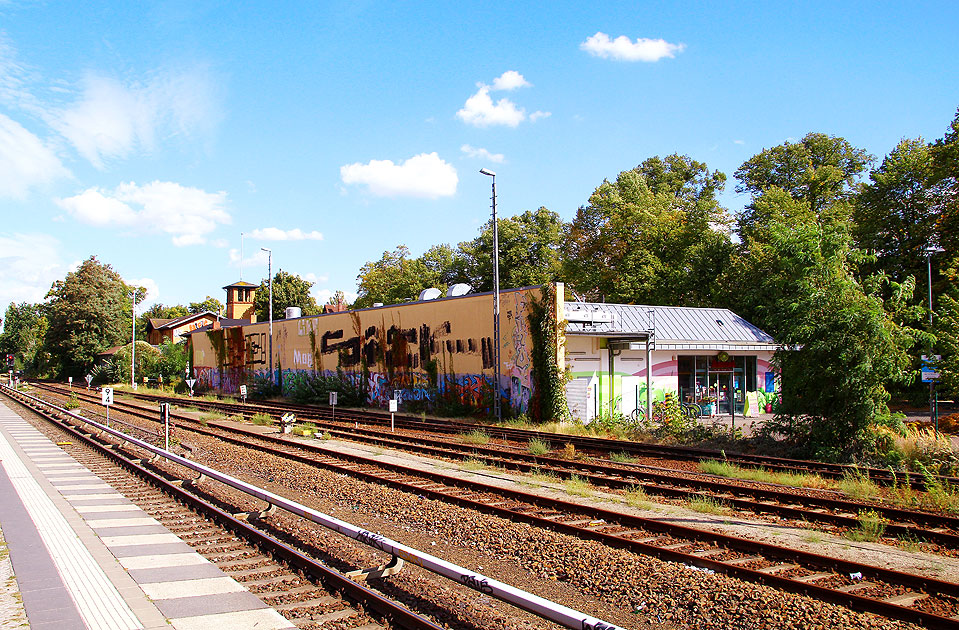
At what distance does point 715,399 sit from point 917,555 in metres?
22.0

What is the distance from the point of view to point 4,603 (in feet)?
21.4

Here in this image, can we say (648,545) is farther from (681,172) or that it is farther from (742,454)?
(681,172)

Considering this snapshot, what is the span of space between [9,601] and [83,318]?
85665 millimetres

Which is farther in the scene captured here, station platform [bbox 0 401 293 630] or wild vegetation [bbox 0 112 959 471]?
wild vegetation [bbox 0 112 959 471]

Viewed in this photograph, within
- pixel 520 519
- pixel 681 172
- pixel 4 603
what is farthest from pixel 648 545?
pixel 681 172

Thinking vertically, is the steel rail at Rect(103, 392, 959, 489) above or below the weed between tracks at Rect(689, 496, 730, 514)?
below

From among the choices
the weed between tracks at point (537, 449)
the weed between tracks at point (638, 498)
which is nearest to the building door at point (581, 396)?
the weed between tracks at point (537, 449)

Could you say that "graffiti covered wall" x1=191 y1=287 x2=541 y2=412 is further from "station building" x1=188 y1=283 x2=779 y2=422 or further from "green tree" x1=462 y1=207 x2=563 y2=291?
"green tree" x1=462 y1=207 x2=563 y2=291

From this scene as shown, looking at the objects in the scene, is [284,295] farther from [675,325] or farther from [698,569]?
[698,569]

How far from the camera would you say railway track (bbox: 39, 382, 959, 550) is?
9883mm

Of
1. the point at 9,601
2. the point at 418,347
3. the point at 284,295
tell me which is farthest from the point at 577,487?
the point at 284,295

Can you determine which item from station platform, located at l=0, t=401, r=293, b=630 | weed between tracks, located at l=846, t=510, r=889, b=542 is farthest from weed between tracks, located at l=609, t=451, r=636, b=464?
station platform, located at l=0, t=401, r=293, b=630

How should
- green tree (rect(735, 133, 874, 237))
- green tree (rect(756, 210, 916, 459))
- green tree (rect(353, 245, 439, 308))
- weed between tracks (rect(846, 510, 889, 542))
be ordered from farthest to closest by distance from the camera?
green tree (rect(353, 245, 439, 308)), green tree (rect(735, 133, 874, 237)), green tree (rect(756, 210, 916, 459)), weed between tracks (rect(846, 510, 889, 542))

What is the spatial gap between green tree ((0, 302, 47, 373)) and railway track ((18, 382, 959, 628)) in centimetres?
11597
